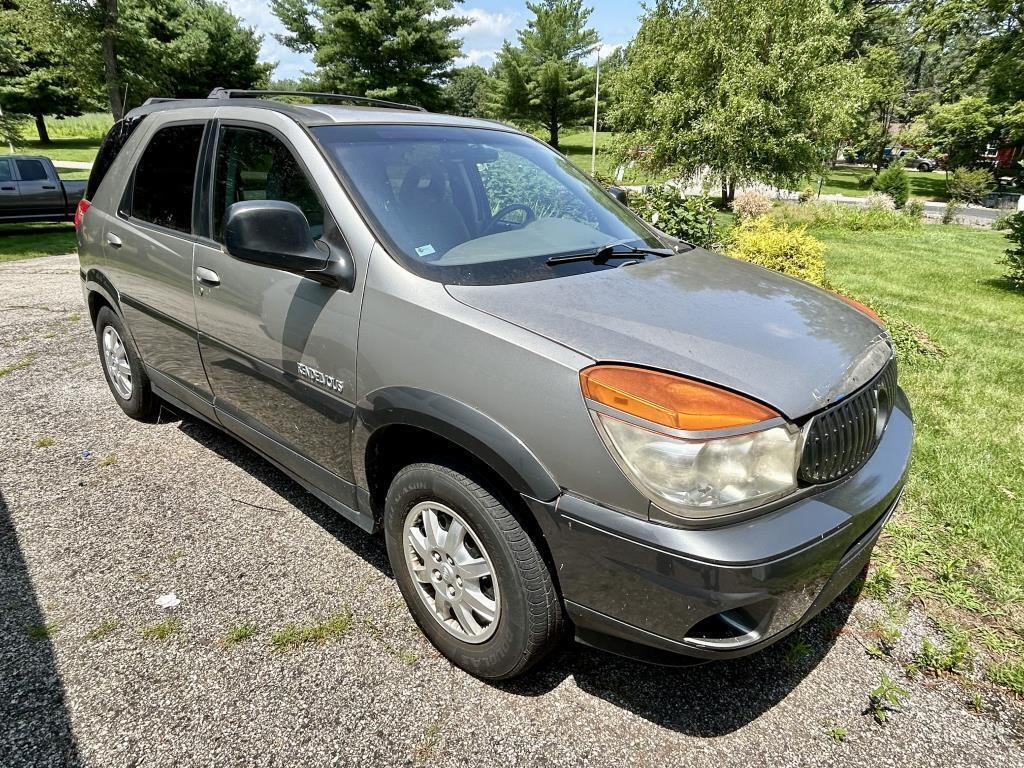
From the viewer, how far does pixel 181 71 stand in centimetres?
3003

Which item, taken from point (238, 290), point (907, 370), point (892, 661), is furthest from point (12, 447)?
point (907, 370)

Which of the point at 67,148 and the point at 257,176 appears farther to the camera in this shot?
the point at 67,148

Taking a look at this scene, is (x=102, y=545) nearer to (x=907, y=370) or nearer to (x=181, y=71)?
(x=907, y=370)

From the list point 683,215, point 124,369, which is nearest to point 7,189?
point 124,369

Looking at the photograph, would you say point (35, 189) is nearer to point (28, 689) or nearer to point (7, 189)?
point (7, 189)

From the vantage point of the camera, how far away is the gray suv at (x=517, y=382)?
66.3 inches

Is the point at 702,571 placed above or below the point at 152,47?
below

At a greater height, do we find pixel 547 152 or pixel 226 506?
pixel 547 152

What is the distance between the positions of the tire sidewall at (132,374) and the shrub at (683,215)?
5915mm

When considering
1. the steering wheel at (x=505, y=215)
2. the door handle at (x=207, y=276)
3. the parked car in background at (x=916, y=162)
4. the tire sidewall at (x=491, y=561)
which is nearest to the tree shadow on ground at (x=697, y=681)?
the tire sidewall at (x=491, y=561)

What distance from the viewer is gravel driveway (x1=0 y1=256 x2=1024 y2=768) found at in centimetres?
199

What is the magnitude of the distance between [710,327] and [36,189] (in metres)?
15.1

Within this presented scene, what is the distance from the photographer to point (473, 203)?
2.67m

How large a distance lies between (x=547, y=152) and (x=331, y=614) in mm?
2555
